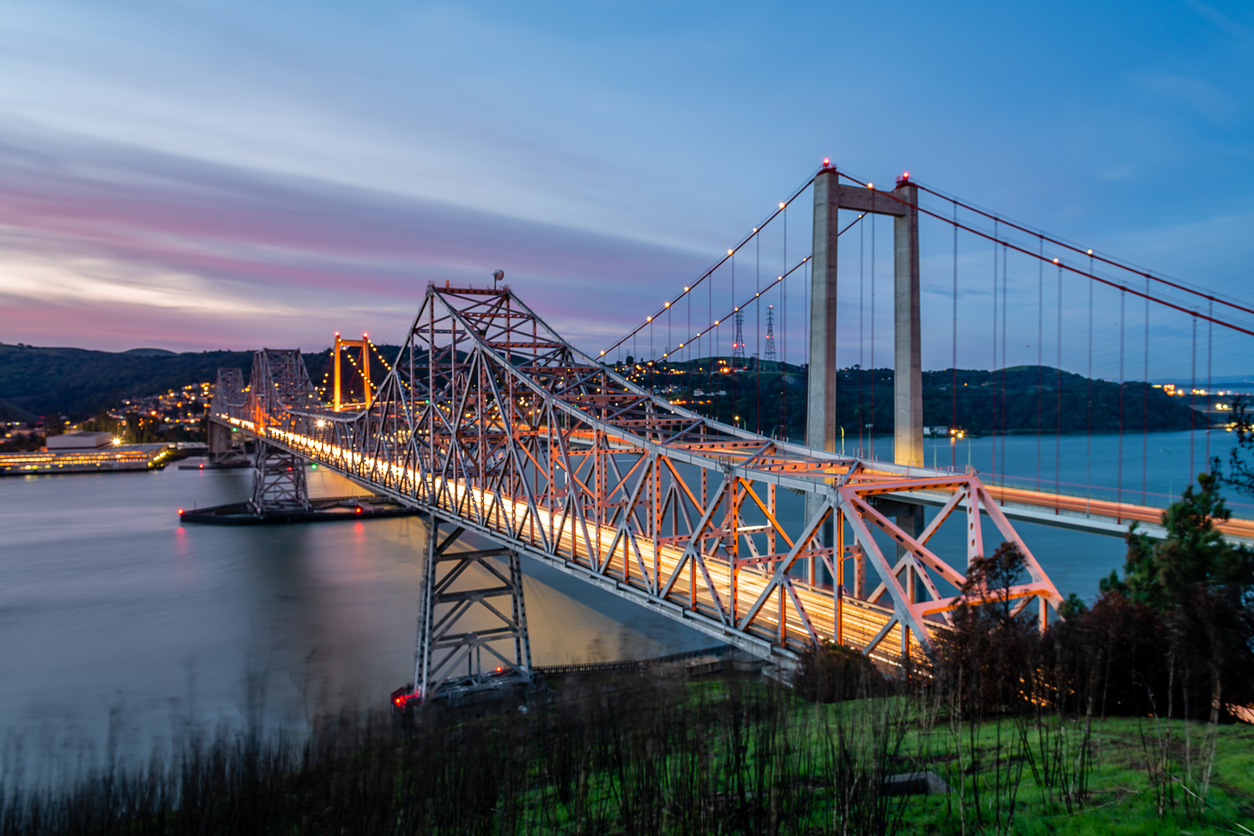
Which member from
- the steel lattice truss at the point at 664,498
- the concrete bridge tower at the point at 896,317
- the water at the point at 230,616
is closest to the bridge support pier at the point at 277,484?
the water at the point at 230,616

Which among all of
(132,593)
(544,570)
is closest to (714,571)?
(544,570)

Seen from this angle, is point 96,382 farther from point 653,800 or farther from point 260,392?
point 653,800

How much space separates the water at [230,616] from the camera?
21.3m

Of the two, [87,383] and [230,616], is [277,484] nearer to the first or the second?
[230,616]

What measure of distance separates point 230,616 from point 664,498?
21.1 m

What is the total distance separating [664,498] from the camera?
2175 centimetres

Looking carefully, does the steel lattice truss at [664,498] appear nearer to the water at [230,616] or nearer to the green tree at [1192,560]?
the green tree at [1192,560]

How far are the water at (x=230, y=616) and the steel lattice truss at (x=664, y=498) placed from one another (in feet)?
18.3

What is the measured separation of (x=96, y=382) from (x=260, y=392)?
148235 mm

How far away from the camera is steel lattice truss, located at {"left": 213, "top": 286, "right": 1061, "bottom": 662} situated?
35.3ft

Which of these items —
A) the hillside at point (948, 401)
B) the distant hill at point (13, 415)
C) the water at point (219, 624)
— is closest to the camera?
the water at point (219, 624)

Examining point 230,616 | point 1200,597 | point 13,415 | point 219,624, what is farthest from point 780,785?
point 13,415

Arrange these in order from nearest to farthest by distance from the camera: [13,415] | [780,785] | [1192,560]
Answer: [780,785]
[1192,560]
[13,415]

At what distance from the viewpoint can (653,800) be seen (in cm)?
681
